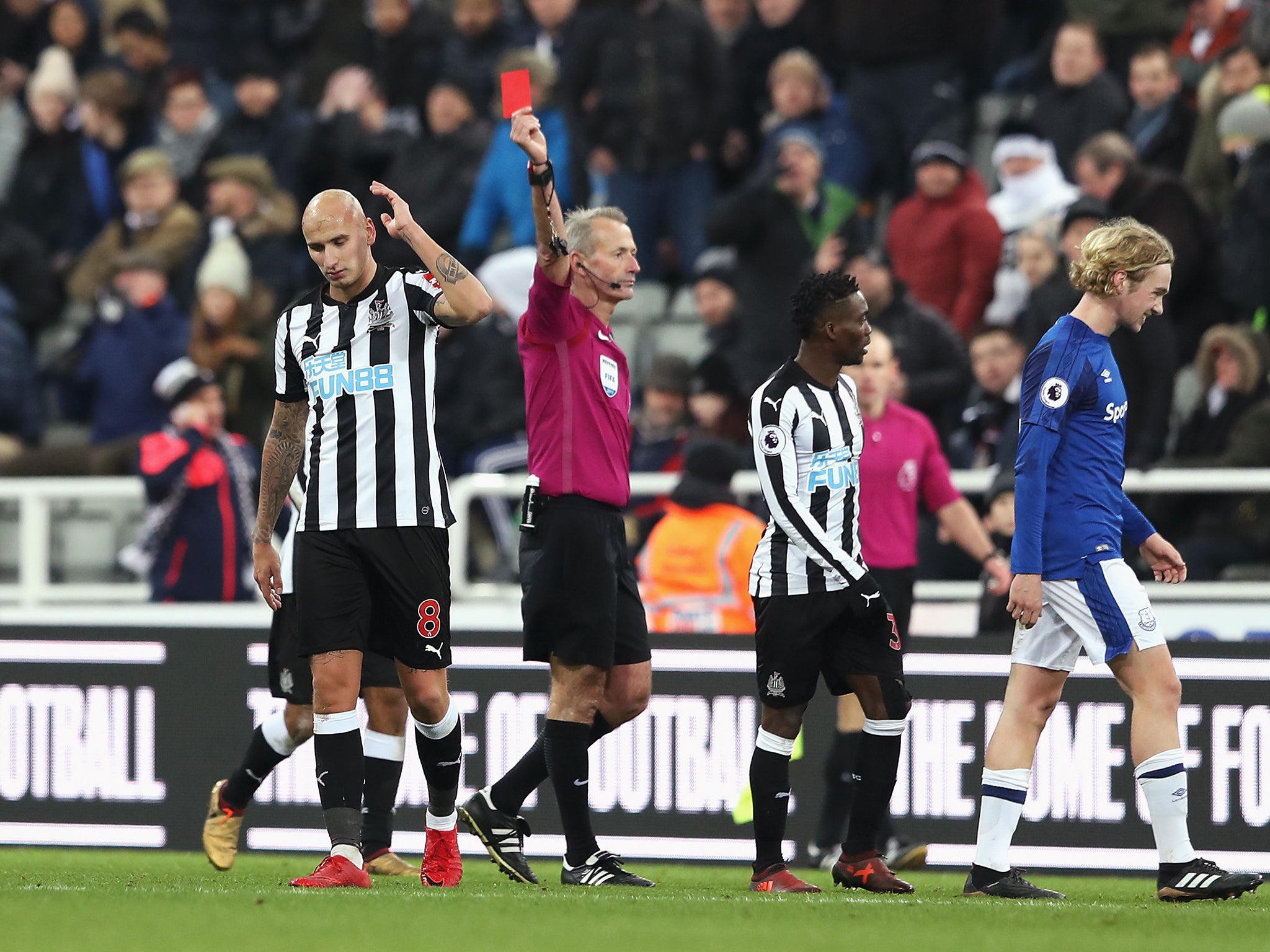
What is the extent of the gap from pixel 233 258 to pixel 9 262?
268cm

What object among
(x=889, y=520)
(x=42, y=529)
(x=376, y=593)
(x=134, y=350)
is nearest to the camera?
(x=376, y=593)

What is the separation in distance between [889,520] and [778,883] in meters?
2.18

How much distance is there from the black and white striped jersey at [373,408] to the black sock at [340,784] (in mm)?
736

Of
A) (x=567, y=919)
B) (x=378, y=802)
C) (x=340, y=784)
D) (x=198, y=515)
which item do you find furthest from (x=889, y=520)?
(x=198, y=515)

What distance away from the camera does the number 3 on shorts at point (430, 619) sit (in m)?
7.16

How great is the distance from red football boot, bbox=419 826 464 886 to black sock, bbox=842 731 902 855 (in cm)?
143

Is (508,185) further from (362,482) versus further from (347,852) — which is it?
(347,852)

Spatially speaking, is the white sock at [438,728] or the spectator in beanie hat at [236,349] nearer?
the white sock at [438,728]

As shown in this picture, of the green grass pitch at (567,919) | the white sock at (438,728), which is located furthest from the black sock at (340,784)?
the white sock at (438,728)

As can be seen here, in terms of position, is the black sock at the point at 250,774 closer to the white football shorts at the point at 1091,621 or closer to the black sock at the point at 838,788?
the black sock at the point at 838,788

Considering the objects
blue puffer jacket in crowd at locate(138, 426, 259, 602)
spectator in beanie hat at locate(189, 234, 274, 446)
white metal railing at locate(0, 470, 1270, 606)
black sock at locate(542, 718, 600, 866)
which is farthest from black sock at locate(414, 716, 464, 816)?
spectator in beanie hat at locate(189, 234, 274, 446)

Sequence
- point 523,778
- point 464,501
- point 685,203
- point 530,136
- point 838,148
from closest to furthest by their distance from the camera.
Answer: point 530,136 → point 523,778 → point 464,501 → point 838,148 → point 685,203

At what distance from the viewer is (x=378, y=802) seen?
7.80 meters

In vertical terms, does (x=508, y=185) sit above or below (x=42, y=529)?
above
